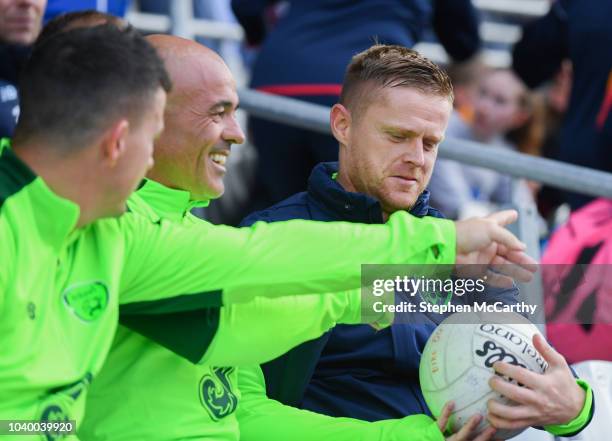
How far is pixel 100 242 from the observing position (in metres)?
2.60

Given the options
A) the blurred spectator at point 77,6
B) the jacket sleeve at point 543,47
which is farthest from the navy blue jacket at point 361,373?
the jacket sleeve at point 543,47

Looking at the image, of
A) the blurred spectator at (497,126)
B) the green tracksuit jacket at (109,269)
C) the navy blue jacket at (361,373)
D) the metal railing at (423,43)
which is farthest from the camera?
the blurred spectator at (497,126)

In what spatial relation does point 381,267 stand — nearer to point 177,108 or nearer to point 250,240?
point 250,240

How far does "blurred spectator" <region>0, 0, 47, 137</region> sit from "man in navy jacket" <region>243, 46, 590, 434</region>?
1.35 m

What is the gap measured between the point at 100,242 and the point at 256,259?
34 centimetres

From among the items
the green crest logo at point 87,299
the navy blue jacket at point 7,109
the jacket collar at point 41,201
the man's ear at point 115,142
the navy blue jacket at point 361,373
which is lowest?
the navy blue jacket at point 7,109

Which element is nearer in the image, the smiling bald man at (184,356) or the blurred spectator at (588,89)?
the smiling bald man at (184,356)

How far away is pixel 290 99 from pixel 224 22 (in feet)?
7.69

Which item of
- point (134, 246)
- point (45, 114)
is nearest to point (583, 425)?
point (134, 246)

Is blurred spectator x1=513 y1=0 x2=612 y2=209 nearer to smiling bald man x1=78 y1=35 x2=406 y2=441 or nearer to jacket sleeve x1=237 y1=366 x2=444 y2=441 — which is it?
jacket sleeve x1=237 y1=366 x2=444 y2=441

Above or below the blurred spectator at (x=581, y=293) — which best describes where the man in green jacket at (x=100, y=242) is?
above

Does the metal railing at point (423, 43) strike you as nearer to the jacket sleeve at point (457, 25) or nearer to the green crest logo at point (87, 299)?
the jacket sleeve at point (457, 25)

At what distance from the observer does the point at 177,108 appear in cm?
325

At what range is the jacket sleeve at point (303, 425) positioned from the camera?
3074 millimetres
